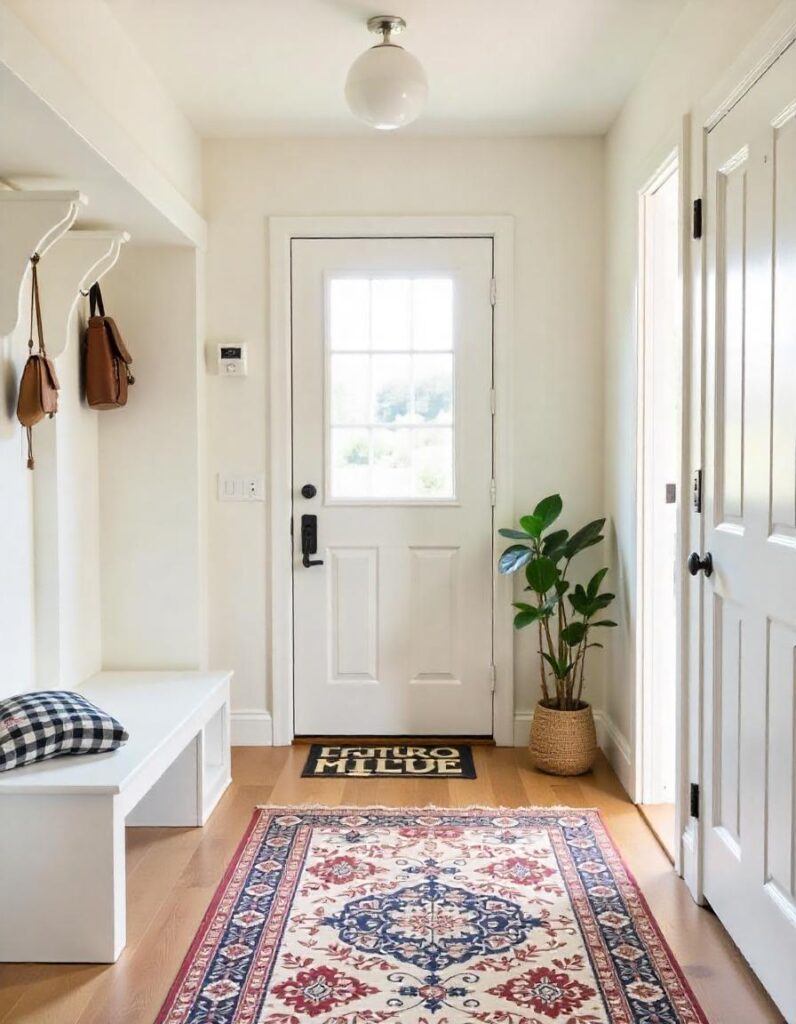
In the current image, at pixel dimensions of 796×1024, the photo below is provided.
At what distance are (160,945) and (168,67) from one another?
2.63m

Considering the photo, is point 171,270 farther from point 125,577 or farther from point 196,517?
point 125,577

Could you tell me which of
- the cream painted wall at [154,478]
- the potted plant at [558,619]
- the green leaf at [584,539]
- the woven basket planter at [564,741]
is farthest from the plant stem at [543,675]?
the cream painted wall at [154,478]

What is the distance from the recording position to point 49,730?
2.43 metres

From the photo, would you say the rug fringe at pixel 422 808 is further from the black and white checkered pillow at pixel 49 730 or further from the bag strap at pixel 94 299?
→ the bag strap at pixel 94 299

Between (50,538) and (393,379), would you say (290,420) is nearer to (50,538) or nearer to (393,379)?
(393,379)

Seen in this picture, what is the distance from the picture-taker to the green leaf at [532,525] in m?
3.62

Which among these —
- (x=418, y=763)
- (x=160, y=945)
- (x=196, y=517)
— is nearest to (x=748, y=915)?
(x=160, y=945)

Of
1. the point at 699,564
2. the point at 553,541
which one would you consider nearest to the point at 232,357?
the point at 553,541

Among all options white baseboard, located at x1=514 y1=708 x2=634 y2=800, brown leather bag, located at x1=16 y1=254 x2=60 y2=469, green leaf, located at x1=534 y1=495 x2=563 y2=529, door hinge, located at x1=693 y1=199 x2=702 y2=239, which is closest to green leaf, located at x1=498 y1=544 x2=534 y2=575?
green leaf, located at x1=534 y1=495 x2=563 y2=529

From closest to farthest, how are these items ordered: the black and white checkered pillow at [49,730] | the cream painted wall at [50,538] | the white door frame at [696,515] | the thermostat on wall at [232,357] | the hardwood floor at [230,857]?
the hardwood floor at [230,857], the black and white checkered pillow at [49,730], the white door frame at [696,515], the cream painted wall at [50,538], the thermostat on wall at [232,357]

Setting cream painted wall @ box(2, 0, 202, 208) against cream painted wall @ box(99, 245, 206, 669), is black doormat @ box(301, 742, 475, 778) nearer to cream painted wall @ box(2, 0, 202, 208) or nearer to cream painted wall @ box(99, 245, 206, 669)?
cream painted wall @ box(99, 245, 206, 669)

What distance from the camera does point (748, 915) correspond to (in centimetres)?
217

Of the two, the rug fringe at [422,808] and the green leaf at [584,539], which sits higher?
the green leaf at [584,539]

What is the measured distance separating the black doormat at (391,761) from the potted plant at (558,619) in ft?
1.10
